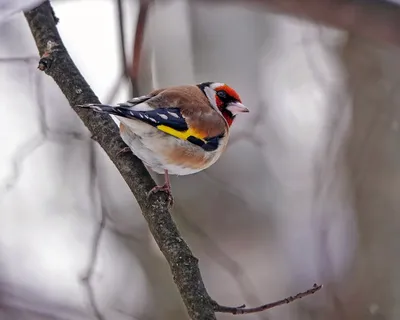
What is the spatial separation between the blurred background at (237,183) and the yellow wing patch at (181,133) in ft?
0.97

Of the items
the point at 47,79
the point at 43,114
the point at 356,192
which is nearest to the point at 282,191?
the point at 356,192

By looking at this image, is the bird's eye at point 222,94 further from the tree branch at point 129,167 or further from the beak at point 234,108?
the tree branch at point 129,167

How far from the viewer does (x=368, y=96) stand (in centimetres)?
332

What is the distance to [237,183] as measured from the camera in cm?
451

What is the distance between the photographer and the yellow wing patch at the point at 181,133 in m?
1.49

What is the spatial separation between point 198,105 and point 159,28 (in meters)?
2.87

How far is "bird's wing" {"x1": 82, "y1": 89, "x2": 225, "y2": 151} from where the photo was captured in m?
1.43

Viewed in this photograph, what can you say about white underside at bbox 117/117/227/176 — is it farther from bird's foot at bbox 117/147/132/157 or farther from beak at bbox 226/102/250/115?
beak at bbox 226/102/250/115

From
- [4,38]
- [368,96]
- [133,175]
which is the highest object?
[4,38]

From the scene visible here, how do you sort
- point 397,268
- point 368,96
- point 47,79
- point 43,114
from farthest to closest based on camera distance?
1. point 47,79
2. point 368,96
3. point 397,268
4. point 43,114

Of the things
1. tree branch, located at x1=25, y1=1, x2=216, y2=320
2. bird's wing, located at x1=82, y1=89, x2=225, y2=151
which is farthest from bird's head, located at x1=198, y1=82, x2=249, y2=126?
tree branch, located at x1=25, y1=1, x2=216, y2=320

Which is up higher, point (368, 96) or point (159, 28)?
point (159, 28)

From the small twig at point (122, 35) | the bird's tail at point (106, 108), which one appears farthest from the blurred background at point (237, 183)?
the bird's tail at point (106, 108)

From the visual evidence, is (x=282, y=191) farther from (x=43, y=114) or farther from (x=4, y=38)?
(x=43, y=114)
